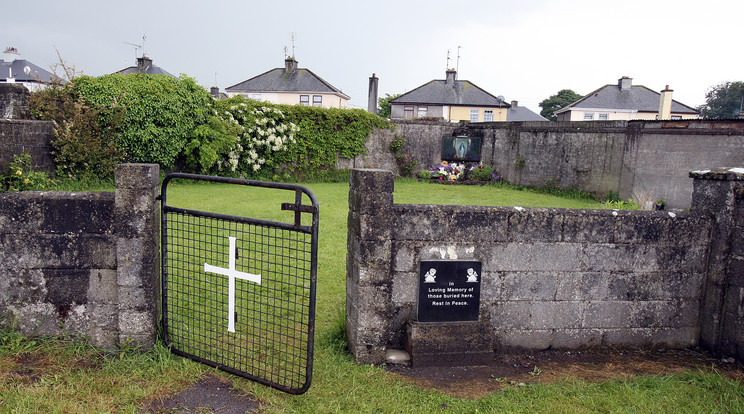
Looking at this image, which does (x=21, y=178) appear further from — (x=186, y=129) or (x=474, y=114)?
(x=474, y=114)

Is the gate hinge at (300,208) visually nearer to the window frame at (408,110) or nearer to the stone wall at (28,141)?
the stone wall at (28,141)

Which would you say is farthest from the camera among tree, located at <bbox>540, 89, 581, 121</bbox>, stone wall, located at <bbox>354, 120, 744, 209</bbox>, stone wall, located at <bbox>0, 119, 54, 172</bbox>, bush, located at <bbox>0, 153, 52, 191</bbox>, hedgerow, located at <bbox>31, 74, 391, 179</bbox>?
tree, located at <bbox>540, 89, 581, 121</bbox>

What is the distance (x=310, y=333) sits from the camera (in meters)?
3.45

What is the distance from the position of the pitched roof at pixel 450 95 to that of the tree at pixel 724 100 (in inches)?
1483

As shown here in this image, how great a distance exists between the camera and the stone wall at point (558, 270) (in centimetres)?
406

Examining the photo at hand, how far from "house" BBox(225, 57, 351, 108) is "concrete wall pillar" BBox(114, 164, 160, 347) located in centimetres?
3733

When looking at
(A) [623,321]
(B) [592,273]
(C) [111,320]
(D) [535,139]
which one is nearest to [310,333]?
(C) [111,320]

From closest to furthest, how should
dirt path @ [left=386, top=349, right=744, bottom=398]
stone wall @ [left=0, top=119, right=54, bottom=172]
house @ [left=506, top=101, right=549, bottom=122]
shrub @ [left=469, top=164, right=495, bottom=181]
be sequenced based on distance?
dirt path @ [left=386, top=349, right=744, bottom=398] → stone wall @ [left=0, top=119, right=54, bottom=172] → shrub @ [left=469, top=164, right=495, bottom=181] → house @ [left=506, top=101, right=549, bottom=122]

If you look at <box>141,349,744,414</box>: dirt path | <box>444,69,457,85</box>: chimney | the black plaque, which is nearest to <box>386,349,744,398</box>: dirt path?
<box>141,349,744,414</box>: dirt path

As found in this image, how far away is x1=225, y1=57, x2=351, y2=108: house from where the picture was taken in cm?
4012

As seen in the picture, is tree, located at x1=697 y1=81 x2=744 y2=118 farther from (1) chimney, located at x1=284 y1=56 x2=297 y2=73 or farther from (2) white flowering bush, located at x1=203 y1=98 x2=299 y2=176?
(2) white flowering bush, located at x1=203 y1=98 x2=299 y2=176

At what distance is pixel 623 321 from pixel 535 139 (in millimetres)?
13291

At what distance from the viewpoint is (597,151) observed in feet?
48.5

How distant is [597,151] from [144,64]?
31218 mm
